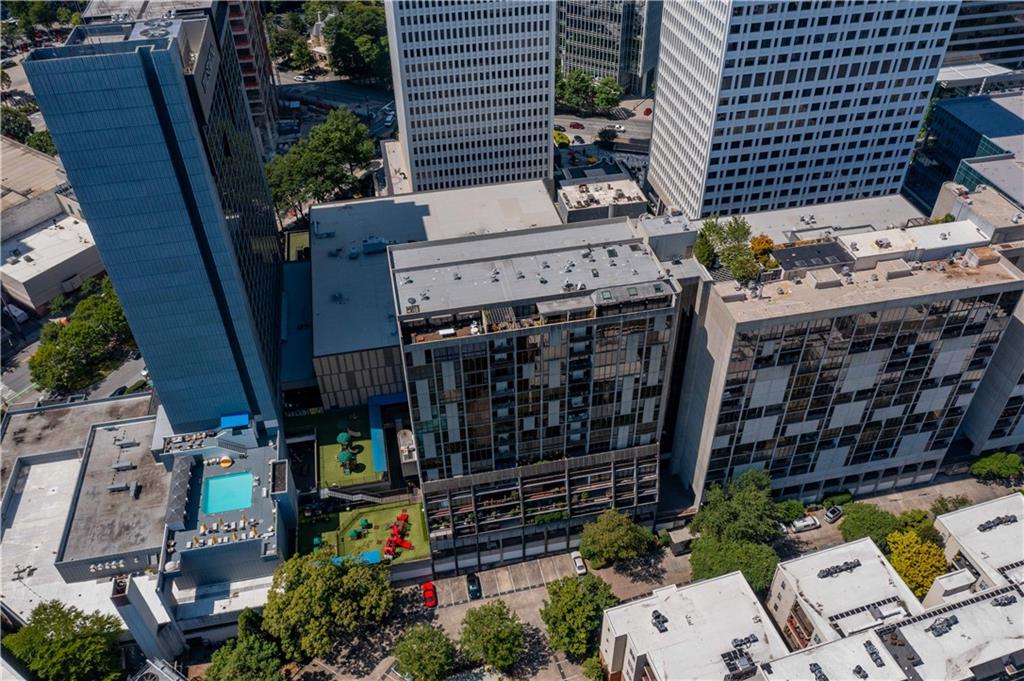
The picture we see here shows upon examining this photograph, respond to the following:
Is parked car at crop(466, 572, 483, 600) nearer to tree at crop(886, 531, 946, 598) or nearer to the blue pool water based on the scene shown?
the blue pool water

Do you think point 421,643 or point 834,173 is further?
point 834,173

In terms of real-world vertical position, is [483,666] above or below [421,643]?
below

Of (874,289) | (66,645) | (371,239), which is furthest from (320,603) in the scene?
(874,289)

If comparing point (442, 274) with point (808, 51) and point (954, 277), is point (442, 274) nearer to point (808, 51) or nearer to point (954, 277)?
A: point (954, 277)

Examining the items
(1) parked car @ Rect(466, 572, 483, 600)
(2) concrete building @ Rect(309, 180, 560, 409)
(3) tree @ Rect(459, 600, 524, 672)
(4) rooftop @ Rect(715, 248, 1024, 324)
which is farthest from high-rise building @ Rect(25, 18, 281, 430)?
(4) rooftop @ Rect(715, 248, 1024, 324)

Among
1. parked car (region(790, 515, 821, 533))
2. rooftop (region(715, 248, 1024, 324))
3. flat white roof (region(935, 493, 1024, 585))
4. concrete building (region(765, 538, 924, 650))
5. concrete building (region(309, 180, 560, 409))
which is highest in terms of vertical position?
rooftop (region(715, 248, 1024, 324))

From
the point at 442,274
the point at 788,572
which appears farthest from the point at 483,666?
the point at 442,274
